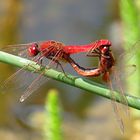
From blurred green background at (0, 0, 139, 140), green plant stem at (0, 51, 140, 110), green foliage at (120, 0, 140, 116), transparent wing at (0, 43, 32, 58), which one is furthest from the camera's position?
blurred green background at (0, 0, 139, 140)

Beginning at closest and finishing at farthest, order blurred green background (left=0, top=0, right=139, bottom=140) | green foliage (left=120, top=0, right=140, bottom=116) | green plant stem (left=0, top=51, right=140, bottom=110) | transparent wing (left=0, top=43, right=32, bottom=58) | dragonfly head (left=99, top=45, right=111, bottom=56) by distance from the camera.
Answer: green plant stem (left=0, top=51, right=140, bottom=110)
dragonfly head (left=99, top=45, right=111, bottom=56)
transparent wing (left=0, top=43, right=32, bottom=58)
green foliage (left=120, top=0, right=140, bottom=116)
blurred green background (left=0, top=0, right=139, bottom=140)

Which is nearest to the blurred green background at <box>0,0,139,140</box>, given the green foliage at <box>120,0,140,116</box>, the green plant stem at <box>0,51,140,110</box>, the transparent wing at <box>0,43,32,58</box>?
the green foliage at <box>120,0,140,116</box>

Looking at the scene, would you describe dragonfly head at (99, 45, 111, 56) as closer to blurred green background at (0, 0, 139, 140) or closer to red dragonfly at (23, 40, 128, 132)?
red dragonfly at (23, 40, 128, 132)

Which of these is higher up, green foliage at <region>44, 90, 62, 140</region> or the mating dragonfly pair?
the mating dragonfly pair

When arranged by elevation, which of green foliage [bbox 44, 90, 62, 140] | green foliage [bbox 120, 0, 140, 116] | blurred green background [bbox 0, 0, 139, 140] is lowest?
blurred green background [bbox 0, 0, 139, 140]

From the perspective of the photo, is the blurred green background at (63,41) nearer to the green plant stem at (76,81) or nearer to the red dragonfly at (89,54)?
the red dragonfly at (89,54)
